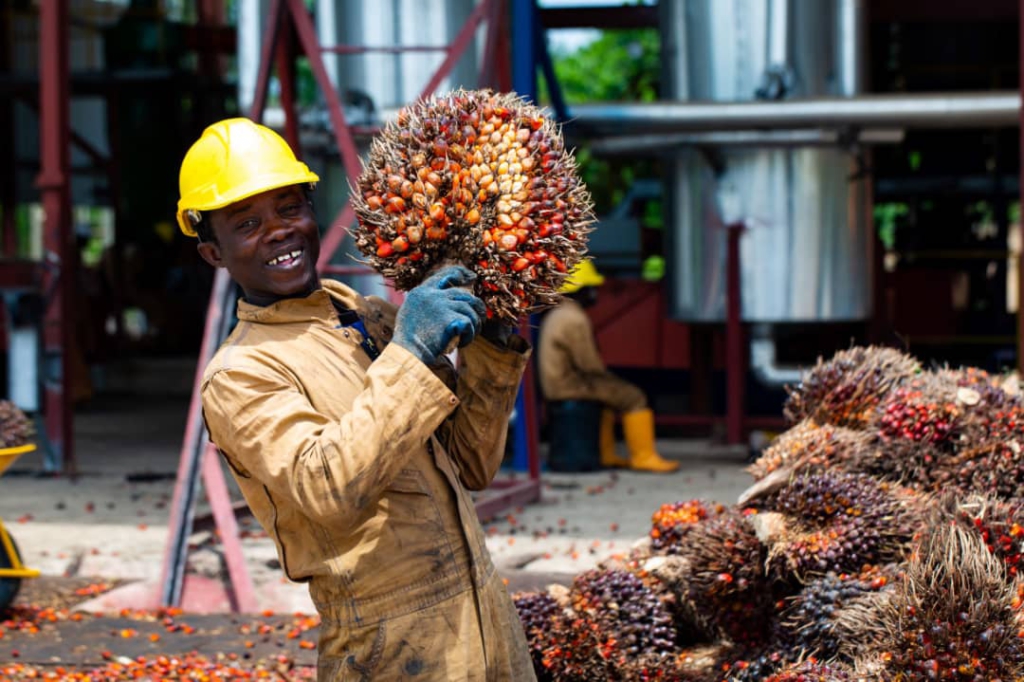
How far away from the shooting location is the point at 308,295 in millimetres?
2760

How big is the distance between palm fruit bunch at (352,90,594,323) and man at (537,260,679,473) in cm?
735

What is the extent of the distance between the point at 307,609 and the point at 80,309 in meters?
11.5

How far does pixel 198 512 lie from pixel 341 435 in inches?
239

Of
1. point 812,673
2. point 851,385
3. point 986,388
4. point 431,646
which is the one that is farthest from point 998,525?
point 431,646

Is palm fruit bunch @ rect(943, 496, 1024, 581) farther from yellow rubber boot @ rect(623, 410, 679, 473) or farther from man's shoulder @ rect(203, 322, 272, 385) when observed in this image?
yellow rubber boot @ rect(623, 410, 679, 473)

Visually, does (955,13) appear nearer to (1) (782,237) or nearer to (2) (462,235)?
(1) (782,237)

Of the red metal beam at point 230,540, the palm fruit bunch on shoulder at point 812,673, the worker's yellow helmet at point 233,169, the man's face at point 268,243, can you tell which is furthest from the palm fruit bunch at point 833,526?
the red metal beam at point 230,540

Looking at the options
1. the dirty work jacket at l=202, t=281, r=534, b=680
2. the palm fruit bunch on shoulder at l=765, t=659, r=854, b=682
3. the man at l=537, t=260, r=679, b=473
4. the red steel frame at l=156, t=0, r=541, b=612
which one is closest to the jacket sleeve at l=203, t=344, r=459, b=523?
the dirty work jacket at l=202, t=281, r=534, b=680

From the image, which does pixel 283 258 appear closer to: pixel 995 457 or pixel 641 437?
pixel 995 457

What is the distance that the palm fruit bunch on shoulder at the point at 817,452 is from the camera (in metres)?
3.93

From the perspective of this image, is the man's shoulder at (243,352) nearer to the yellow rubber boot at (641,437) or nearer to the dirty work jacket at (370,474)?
the dirty work jacket at (370,474)

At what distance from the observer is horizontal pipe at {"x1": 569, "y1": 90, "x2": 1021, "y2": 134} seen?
8.87m

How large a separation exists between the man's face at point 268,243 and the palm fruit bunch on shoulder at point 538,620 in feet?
5.42

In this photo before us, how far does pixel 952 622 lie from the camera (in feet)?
9.78
